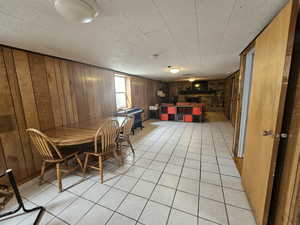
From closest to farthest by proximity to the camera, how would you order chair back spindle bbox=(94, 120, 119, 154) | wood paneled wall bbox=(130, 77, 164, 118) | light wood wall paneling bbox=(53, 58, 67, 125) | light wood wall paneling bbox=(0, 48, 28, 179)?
1. light wood wall paneling bbox=(0, 48, 28, 179)
2. chair back spindle bbox=(94, 120, 119, 154)
3. light wood wall paneling bbox=(53, 58, 67, 125)
4. wood paneled wall bbox=(130, 77, 164, 118)

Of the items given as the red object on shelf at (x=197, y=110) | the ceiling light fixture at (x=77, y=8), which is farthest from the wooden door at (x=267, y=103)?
the red object on shelf at (x=197, y=110)

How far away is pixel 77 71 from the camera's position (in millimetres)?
2721

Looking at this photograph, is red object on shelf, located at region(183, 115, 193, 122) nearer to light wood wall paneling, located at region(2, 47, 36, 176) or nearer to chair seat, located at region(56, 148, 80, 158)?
chair seat, located at region(56, 148, 80, 158)

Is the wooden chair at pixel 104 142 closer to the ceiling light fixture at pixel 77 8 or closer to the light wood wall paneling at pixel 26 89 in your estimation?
the light wood wall paneling at pixel 26 89

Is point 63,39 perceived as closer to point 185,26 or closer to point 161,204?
point 185,26

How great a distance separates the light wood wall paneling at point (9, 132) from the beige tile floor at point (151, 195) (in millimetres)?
364

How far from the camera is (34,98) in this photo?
2.02 meters


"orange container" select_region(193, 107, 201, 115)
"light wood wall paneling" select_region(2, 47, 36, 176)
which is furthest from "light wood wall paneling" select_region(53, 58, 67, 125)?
"orange container" select_region(193, 107, 201, 115)

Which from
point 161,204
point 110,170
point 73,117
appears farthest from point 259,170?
point 73,117

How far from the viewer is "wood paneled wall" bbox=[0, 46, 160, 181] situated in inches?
68.7

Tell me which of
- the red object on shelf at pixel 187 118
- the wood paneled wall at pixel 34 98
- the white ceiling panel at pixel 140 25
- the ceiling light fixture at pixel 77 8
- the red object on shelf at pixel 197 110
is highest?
the white ceiling panel at pixel 140 25

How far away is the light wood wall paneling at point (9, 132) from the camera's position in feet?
5.56

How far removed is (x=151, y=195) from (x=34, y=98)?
2.37 m

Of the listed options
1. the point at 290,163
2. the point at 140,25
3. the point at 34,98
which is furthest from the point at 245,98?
the point at 34,98
